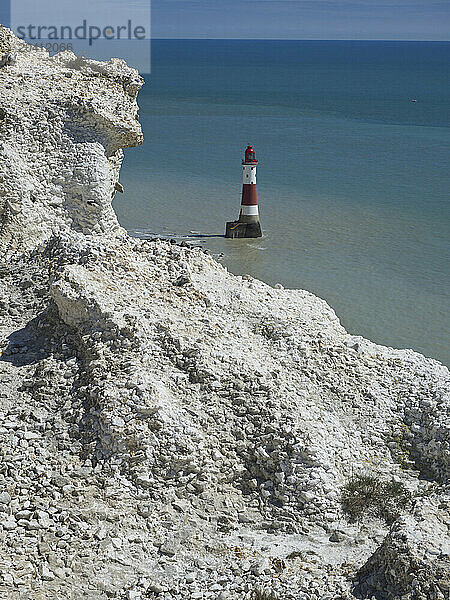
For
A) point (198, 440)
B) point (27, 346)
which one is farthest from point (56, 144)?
point (198, 440)

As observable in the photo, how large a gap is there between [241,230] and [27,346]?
1760 cm

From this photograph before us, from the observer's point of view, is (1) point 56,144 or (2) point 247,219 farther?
(2) point 247,219

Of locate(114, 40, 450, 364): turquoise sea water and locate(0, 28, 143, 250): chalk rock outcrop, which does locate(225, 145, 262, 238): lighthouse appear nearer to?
locate(114, 40, 450, 364): turquoise sea water

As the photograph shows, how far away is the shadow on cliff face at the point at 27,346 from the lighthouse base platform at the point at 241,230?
55.7 ft

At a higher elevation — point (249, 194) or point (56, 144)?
point (249, 194)

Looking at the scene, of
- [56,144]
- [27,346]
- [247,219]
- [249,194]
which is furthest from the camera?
[247,219]

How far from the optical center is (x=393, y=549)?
23.4 ft

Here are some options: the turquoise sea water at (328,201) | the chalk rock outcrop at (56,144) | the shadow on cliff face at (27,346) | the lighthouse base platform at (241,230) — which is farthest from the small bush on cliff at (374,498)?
the lighthouse base platform at (241,230)

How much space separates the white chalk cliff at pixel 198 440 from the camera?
24.7 ft

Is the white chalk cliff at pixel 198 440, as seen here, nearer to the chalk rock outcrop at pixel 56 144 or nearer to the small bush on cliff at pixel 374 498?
the small bush on cliff at pixel 374 498

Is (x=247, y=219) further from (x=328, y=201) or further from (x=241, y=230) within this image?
(x=328, y=201)

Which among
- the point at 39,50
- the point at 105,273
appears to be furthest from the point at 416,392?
the point at 39,50

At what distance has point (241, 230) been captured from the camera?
90.7ft

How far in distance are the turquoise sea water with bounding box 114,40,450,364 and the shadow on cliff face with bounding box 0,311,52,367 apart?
9785 mm
